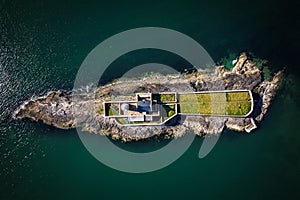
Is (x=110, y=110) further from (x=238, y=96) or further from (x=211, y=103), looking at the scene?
(x=238, y=96)

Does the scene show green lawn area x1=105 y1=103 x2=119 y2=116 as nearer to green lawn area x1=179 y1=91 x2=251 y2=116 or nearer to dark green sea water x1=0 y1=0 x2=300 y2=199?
dark green sea water x1=0 y1=0 x2=300 y2=199

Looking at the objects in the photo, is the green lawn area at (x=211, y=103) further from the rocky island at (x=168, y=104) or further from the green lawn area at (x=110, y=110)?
the green lawn area at (x=110, y=110)

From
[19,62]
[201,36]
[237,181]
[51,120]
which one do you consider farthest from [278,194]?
[19,62]

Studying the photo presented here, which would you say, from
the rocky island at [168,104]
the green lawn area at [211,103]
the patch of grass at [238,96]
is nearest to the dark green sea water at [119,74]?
the rocky island at [168,104]

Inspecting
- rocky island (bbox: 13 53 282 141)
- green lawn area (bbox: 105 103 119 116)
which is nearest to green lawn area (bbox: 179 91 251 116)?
rocky island (bbox: 13 53 282 141)

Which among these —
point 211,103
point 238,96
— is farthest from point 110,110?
point 238,96
